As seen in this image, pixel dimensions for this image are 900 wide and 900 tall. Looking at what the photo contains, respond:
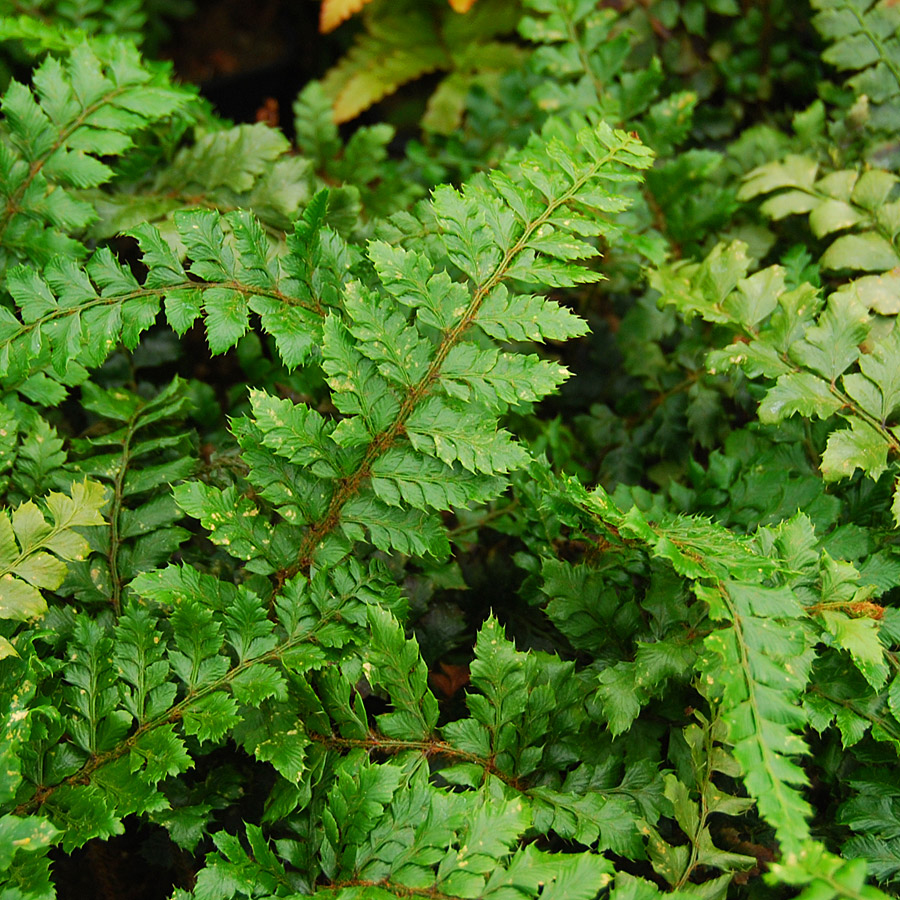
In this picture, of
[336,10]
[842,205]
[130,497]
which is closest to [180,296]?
[130,497]

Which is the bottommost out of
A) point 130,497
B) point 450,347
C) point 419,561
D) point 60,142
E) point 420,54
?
point 419,561

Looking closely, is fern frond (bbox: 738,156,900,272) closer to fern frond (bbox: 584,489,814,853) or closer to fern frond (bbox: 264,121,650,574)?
fern frond (bbox: 264,121,650,574)

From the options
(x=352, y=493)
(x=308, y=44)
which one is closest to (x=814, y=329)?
(x=352, y=493)

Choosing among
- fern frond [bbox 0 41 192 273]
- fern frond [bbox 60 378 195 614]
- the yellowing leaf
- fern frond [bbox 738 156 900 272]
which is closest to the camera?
fern frond [bbox 60 378 195 614]

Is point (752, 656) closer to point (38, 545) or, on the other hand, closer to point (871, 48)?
point (38, 545)

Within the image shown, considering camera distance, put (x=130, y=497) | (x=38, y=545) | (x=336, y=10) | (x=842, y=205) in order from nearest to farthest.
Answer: (x=38, y=545) < (x=130, y=497) < (x=842, y=205) < (x=336, y=10)

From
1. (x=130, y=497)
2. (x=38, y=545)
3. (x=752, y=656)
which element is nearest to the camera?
(x=752, y=656)

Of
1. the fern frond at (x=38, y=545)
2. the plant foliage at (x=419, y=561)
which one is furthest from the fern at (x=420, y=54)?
the fern frond at (x=38, y=545)

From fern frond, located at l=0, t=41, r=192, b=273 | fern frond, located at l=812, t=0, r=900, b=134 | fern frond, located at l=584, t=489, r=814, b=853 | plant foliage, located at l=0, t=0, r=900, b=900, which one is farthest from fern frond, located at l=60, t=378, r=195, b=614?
fern frond, located at l=812, t=0, r=900, b=134

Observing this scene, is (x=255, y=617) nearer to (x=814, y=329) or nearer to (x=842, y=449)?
(x=842, y=449)

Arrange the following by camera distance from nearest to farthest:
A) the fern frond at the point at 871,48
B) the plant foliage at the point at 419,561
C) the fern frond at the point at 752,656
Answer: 1. the fern frond at the point at 752,656
2. the plant foliage at the point at 419,561
3. the fern frond at the point at 871,48

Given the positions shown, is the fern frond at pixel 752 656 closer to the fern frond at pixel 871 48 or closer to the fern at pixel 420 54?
the fern frond at pixel 871 48
